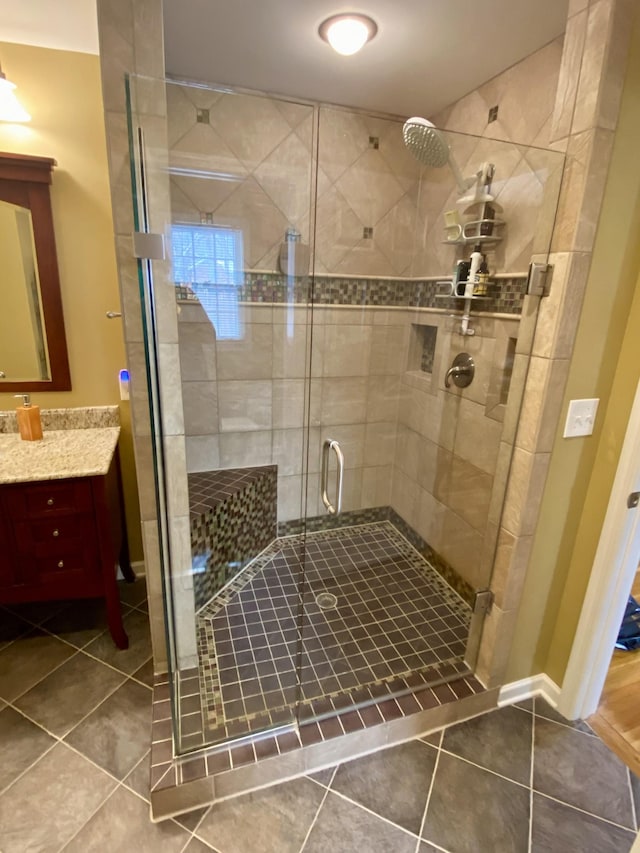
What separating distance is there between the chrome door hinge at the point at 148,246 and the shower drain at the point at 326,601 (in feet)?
5.53

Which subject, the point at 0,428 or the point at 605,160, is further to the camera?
the point at 0,428

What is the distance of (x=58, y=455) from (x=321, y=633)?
4.50 ft

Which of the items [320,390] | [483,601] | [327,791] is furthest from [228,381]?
[327,791]

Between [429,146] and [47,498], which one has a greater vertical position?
[429,146]

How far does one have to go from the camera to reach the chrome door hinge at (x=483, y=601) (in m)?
1.69

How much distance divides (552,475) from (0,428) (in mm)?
2342

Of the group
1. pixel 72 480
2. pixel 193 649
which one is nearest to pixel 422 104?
pixel 72 480

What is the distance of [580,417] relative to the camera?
147 cm

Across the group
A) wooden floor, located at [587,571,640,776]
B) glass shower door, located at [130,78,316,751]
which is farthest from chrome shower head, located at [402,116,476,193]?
wooden floor, located at [587,571,640,776]

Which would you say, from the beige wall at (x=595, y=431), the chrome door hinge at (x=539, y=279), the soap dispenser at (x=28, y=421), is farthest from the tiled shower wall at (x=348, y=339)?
the soap dispenser at (x=28, y=421)

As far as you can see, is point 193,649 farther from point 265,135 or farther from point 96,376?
point 265,135

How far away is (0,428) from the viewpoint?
1976 millimetres

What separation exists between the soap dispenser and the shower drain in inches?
59.9

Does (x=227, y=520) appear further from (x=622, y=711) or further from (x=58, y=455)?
(x=622, y=711)
